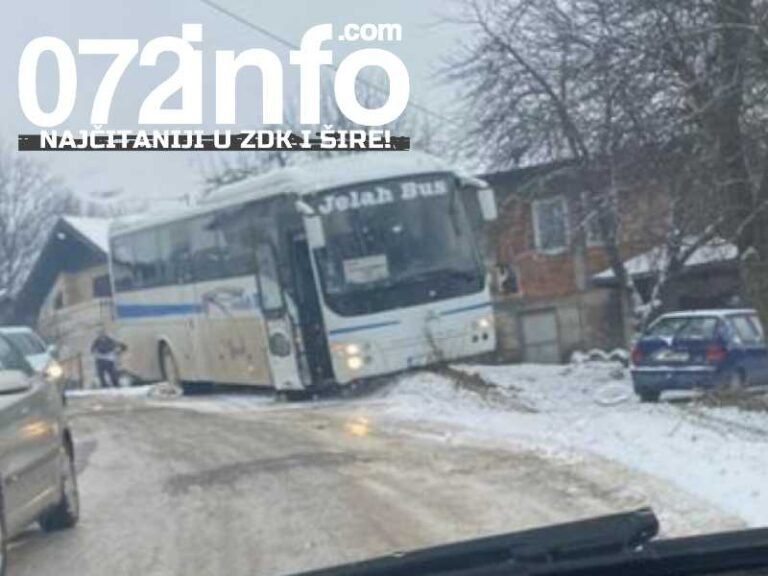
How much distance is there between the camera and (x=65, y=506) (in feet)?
28.0

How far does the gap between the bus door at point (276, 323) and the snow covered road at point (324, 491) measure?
104 inches

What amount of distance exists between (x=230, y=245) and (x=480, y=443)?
26.9ft

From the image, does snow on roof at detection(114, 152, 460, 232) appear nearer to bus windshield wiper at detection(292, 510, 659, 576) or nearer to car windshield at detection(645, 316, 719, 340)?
car windshield at detection(645, 316, 719, 340)

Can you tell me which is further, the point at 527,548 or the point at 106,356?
the point at 106,356

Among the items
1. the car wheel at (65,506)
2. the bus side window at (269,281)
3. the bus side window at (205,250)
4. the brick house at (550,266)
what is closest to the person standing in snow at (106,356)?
the bus side window at (205,250)

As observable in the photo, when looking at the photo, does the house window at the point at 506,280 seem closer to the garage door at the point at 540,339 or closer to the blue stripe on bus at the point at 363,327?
the garage door at the point at 540,339

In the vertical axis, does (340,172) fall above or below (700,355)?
above

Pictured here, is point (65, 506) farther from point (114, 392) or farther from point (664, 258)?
point (114, 392)

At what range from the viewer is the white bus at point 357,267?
17828 millimetres

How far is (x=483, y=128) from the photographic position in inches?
743

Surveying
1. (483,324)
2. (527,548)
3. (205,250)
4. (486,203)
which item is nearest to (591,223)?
(483,324)

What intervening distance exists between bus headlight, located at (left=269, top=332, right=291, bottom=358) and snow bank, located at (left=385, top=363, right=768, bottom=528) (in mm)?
1601

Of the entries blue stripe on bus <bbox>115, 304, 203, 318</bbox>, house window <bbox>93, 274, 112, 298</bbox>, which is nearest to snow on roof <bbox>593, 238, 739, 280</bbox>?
blue stripe on bus <bbox>115, 304, 203, 318</bbox>

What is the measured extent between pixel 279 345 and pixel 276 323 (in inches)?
11.8
